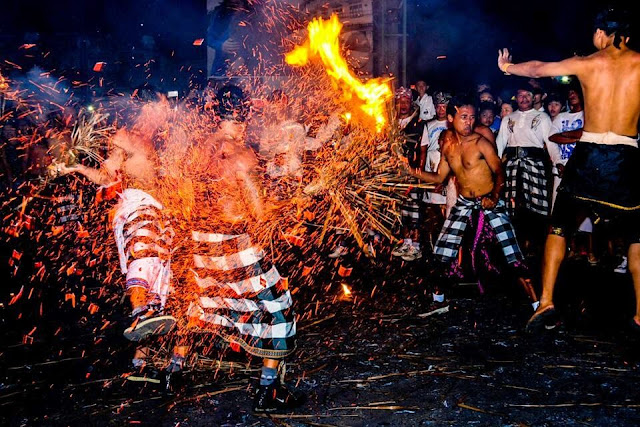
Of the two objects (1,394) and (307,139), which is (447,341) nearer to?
(1,394)

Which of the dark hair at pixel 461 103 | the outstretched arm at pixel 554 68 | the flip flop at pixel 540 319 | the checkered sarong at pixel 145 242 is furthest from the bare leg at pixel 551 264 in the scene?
the checkered sarong at pixel 145 242

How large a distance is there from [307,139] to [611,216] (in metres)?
5.17

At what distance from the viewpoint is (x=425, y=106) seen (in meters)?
10.5

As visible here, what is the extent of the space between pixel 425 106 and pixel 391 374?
24.1 ft

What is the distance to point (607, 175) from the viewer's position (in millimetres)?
4285

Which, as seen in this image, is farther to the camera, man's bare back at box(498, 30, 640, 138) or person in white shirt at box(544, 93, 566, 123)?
person in white shirt at box(544, 93, 566, 123)

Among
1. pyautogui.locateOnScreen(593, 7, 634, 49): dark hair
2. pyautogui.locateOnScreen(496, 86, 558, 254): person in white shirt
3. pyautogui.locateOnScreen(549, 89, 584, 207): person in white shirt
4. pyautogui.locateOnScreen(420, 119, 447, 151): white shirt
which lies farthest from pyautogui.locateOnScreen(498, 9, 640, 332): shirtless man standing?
pyautogui.locateOnScreen(420, 119, 447, 151): white shirt

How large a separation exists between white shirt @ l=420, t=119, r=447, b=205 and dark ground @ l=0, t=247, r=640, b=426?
A: 9.19ft

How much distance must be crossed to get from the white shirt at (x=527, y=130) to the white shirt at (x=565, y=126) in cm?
7

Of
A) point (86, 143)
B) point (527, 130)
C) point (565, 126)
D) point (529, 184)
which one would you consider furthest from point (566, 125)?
point (86, 143)

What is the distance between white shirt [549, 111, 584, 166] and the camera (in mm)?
7703

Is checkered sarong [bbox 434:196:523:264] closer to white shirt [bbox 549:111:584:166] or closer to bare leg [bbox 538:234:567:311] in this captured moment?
bare leg [bbox 538:234:567:311]

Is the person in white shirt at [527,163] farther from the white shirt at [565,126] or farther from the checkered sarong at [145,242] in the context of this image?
the checkered sarong at [145,242]

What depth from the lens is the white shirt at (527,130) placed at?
26.0 feet
